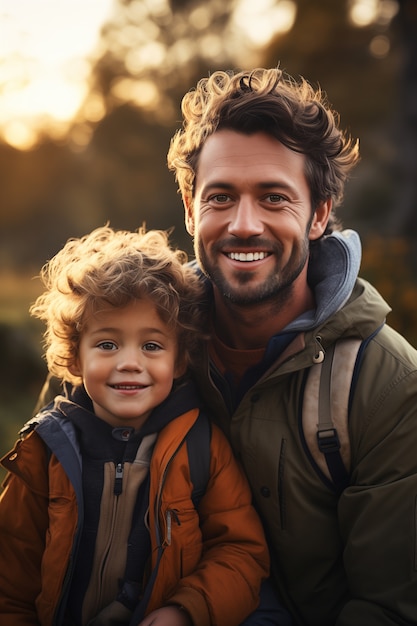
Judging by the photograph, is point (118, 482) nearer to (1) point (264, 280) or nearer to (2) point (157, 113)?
(1) point (264, 280)

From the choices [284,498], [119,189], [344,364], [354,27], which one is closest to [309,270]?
[344,364]

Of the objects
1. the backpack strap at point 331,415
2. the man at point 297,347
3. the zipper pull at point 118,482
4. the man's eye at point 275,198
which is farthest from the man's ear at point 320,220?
the zipper pull at point 118,482

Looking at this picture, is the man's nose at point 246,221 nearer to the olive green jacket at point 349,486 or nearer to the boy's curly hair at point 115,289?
the boy's curly hair at point 115,289

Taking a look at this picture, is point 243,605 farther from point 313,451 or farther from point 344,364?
point 344,364

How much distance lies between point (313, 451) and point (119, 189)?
52.2ft

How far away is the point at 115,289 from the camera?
8.52ft

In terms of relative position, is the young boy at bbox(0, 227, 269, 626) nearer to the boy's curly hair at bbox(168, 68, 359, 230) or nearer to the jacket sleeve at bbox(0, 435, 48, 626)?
the jacket sleeve at bbox(0, 435, 48, 626)

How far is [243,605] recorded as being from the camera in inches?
98.9

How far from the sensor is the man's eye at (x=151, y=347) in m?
2.66

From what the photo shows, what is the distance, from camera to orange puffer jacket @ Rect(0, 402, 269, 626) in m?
2.45

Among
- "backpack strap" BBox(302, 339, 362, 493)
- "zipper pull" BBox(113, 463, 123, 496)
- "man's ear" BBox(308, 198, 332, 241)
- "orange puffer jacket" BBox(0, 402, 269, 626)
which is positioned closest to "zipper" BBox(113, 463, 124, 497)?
"zipper pull" BBox(113, 463, 123, 496)

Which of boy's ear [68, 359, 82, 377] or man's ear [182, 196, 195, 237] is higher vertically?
man's ear [182, 196, 195, 237]

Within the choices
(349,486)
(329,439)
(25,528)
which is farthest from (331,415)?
(25,528)

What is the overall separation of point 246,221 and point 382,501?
4.21ft
